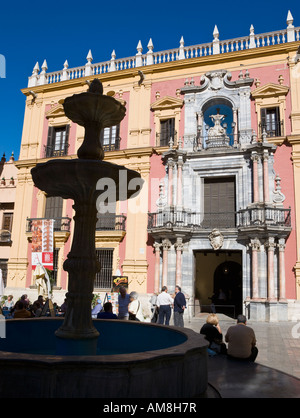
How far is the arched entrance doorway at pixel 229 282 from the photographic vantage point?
755 inches

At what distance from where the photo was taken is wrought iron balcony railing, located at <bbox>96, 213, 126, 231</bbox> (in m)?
17.9

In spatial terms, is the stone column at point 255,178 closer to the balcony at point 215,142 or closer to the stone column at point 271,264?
the balcony at point 215,142

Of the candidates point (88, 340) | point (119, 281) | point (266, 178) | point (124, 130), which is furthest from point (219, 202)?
point (88, 340)

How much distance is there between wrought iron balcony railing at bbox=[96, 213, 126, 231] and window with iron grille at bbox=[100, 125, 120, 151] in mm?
3744

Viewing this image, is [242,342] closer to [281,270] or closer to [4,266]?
[281,270]

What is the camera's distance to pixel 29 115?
21.9 metres

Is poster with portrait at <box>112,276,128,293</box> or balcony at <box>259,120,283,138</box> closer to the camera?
poster with portrait at <box>112,276,128,293</box>

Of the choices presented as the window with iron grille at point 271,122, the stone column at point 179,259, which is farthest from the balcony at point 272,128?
the stone column at point 179,259

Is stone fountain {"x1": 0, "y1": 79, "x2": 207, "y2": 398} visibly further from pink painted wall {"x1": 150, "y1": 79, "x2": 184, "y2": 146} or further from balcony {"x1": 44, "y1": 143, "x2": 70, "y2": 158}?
balcony {"x1": 44, "y1": 143, "x2": 70, "y2": 158}

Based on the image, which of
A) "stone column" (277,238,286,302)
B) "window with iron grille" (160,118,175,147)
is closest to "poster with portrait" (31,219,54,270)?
"window with iron grille" (160,118,175,147)

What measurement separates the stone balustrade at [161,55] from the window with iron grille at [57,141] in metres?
3.07

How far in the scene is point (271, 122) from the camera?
17.0 m

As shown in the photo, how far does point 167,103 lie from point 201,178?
14.3ft
